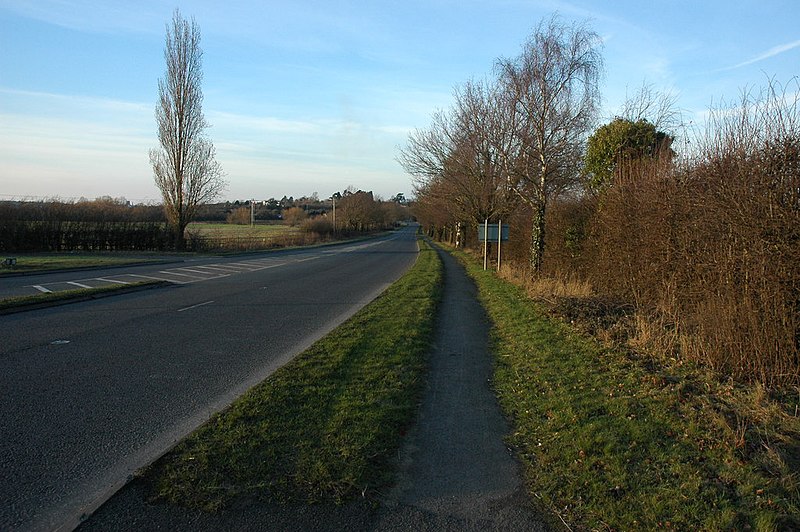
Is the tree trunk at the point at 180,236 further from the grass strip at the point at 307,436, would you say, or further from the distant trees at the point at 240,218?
the distant trees at the point at 240,218

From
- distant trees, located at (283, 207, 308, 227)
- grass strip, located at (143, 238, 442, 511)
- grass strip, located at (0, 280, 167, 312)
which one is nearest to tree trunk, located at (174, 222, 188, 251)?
grass strip, located at (0, 280, 167, 312)

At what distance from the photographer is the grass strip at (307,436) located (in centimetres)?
424

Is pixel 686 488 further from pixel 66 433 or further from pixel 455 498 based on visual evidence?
pixel 66 433

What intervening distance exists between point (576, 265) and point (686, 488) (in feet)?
44.1

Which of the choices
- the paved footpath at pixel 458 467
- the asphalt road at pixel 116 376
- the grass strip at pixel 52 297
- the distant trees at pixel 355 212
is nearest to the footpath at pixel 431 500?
the paved footpath at pixel 458 467

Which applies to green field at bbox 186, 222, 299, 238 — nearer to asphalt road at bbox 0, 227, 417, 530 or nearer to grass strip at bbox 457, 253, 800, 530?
asphalt road at bbox 0, 227, 417, 530

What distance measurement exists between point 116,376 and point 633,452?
19.6ft

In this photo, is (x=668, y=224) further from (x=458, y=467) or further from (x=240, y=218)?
(x=240, y=218)

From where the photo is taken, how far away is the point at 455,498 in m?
4.27

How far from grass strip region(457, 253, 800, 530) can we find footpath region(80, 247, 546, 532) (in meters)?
0.25

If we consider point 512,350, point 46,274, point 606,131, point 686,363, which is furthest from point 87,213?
point 686,363

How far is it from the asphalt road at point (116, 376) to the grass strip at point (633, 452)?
3218mm

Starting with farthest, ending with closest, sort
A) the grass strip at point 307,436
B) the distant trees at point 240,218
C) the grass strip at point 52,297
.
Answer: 1. the distant trees at point 240,218
2. the grass strip at point 52,297
3. the grass strip at point 307,436

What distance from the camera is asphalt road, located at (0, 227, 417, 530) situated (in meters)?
Answer: 4.40
